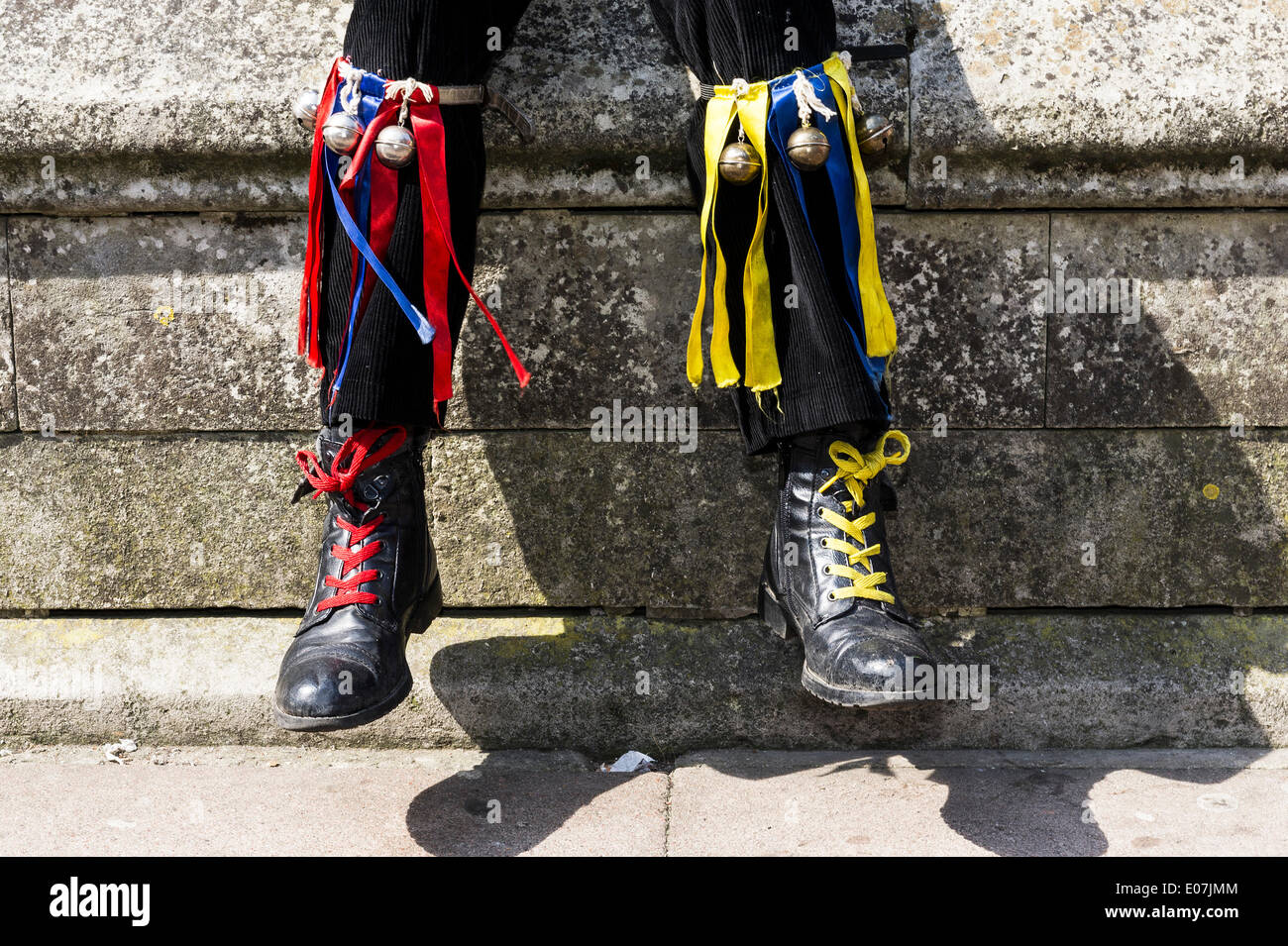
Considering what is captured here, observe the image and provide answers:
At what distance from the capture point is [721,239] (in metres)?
1.76

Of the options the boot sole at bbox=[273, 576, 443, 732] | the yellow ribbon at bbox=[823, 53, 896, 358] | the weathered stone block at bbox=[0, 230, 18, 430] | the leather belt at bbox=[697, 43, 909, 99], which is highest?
the leather belt at bbox=[697, 43, 909, 99]

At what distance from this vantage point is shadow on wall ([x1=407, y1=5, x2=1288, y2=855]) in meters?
2.01

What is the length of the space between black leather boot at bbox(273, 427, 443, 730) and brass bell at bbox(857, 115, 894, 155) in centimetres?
88

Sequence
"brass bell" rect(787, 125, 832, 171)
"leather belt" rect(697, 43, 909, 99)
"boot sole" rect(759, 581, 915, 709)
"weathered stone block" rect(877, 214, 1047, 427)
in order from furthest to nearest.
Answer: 1. "weathered stone block" rect(877, 214, 1047, 427)
2. "leather belt" rect(697, 43, 909, 99)
3. "brass bell" rect(787, 125, 832, 171)
4. "boot sole" rect(759, 581, 915, 709)

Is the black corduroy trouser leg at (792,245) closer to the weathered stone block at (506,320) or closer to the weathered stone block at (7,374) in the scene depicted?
the weathered stone block at (506,320)

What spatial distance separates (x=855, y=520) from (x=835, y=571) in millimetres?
92

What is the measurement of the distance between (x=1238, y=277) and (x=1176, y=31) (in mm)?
481

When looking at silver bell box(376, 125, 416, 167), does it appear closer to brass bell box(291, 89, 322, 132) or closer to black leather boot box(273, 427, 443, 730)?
brass bell box(291, 89, 322, 132)

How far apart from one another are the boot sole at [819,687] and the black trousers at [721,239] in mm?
297

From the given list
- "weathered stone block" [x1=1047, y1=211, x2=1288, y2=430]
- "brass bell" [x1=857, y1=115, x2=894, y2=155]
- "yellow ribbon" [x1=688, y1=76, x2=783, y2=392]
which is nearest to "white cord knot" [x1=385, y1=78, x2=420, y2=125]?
"yellow ribbon" [x1=688, y1=76, x2=783, y2=392]

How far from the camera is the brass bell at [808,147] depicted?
1.63 metres

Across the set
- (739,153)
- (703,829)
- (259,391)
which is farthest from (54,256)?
(703,829)

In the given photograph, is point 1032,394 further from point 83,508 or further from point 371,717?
point 83,508

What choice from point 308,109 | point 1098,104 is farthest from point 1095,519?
point 308,109
